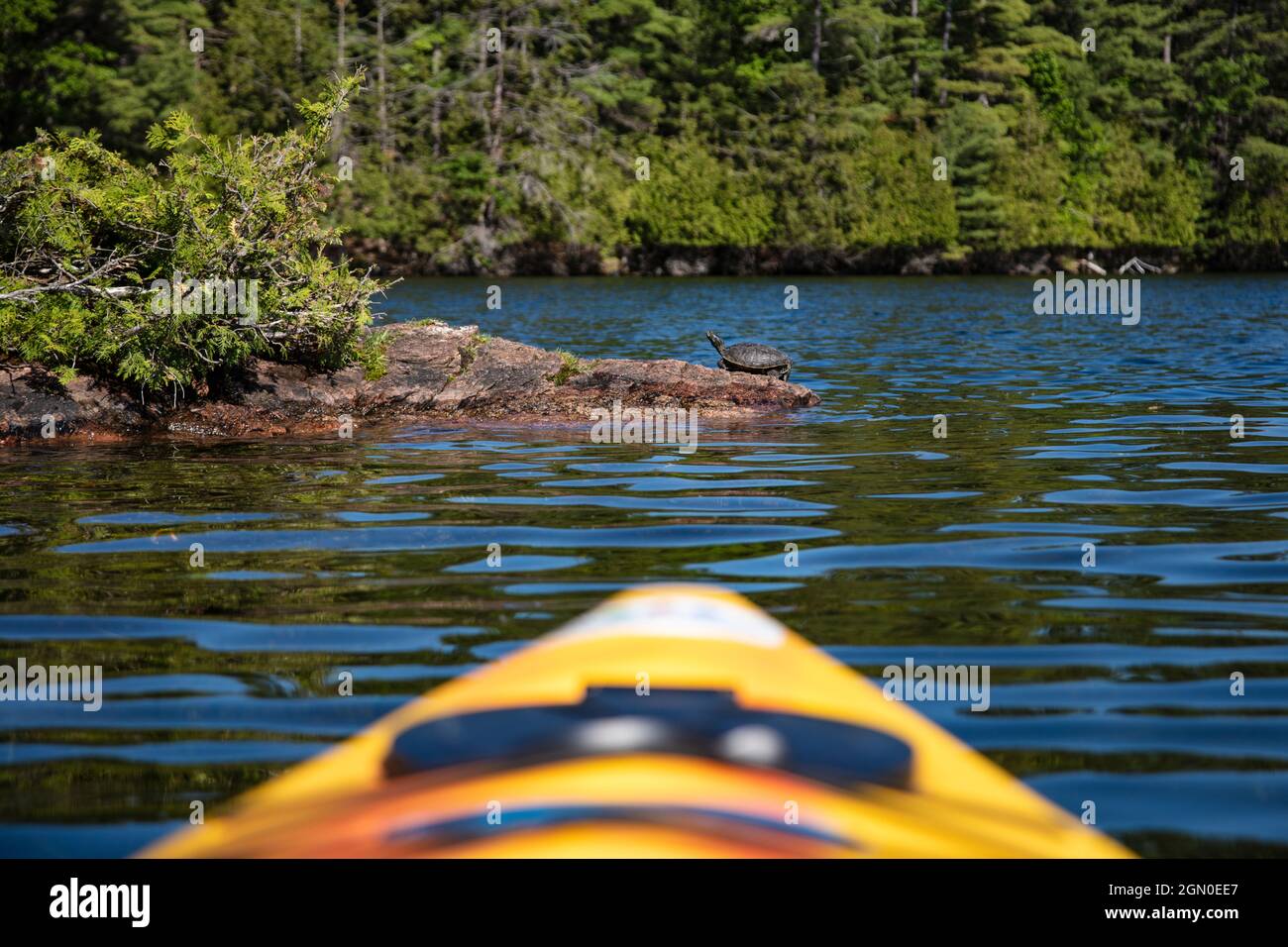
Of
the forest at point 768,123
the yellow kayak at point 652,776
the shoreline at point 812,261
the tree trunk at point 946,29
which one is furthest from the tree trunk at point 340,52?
the yellow kayak at point 652,776

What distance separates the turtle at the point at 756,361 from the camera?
51.7 ft

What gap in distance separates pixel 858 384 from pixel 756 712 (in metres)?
14.1

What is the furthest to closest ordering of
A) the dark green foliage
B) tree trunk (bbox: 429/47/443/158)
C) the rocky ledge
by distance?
tree trunk (bbox: 429/47/443/158) → the rocky ledge → the dark green foliage

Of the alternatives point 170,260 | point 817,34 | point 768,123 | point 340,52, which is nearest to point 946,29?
point 817,34

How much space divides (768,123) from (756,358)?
186ft

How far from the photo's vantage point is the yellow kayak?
3.04 meters

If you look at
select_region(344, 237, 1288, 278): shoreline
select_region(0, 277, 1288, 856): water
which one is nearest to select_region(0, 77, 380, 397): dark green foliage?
select_region(0, 277, 1288, 856): water

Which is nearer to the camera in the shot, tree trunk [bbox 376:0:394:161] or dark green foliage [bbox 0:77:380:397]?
dark green foliage [bbox 0:77:380:397]

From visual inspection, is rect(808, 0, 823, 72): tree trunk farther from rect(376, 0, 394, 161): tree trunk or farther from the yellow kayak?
the yellow kayak

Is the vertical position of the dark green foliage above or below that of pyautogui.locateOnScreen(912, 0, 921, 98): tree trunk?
below

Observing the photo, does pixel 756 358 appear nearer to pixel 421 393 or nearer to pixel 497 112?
pixel 421 393

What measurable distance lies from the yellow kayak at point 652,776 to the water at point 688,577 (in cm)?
51

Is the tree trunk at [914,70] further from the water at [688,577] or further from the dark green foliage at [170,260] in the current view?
the dark green foliage at [170,260]
